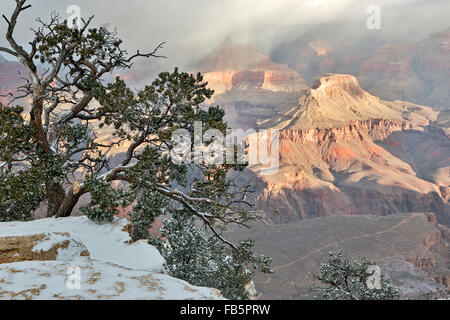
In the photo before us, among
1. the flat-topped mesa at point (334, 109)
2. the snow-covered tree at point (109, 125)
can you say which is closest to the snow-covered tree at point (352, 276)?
the snow-covered tree at point (109, 125)

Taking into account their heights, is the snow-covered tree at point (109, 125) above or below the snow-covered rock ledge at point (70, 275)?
above

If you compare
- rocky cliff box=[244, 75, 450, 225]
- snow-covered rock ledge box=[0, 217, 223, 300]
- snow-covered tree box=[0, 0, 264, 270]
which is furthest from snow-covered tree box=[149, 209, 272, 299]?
rocky cliff box=[244, 75, 450, 225]

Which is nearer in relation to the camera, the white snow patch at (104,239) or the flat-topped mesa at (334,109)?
the white snow patch at (104,239)

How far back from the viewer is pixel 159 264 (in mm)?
6328

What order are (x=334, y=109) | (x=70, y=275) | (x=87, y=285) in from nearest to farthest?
(x=87, y=285) → (x=70, y=275) → (x=334, y=109)

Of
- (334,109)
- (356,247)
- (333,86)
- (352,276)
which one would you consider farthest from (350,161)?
(352,276)

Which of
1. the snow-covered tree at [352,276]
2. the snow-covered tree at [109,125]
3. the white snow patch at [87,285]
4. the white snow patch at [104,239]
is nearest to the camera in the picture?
the white snow patch at [87,285]

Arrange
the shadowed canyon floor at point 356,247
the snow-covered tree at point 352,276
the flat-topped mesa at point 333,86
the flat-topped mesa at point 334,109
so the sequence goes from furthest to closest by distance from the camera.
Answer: the flat-topped mesa at point 333,86, the flat-topped mesa at point 334,109, the shadowed canyon floor at point 356,247, the snow-covered tree at point 352,276

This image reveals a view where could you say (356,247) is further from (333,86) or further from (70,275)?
(333,86)

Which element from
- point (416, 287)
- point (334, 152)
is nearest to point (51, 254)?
point (416, 287)

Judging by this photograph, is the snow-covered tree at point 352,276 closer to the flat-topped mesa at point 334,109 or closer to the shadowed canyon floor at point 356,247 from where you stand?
the shadowed canyon floor at point 356,247

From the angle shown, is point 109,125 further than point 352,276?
No
